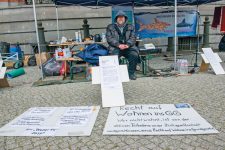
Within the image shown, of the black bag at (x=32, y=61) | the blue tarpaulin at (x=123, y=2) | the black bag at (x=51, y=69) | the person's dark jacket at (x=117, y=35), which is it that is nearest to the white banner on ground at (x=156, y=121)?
the person's dark jacket at (x=117, y=35)

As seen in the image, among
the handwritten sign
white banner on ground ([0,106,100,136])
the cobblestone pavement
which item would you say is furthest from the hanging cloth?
the handwritten sign

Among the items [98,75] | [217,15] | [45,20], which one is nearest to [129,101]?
[98,75]

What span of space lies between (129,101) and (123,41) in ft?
8.27

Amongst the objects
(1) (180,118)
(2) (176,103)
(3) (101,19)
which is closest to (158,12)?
(3) (101,19)

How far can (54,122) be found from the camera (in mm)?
3988

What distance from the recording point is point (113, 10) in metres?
9.86

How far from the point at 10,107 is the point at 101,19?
829 centimetres

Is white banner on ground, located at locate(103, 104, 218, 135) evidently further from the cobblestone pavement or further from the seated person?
the seated person

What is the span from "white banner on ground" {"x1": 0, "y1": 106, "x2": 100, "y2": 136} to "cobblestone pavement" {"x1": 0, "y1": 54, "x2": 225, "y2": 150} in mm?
134

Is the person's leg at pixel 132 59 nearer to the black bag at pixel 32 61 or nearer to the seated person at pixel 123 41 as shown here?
the seated person at pixel 123 41

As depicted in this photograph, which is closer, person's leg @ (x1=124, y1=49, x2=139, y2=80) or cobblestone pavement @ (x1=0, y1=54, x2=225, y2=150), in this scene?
cobblestone pavement @ (x1=0, y1=54, x2=225, y2=150)

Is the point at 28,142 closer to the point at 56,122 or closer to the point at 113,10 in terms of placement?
the point at 56,122

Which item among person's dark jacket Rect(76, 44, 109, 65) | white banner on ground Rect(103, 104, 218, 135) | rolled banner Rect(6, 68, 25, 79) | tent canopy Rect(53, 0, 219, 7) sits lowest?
white banner on ground Rect(103, 104, 218, 135)

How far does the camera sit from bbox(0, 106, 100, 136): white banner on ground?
364 centimetres
